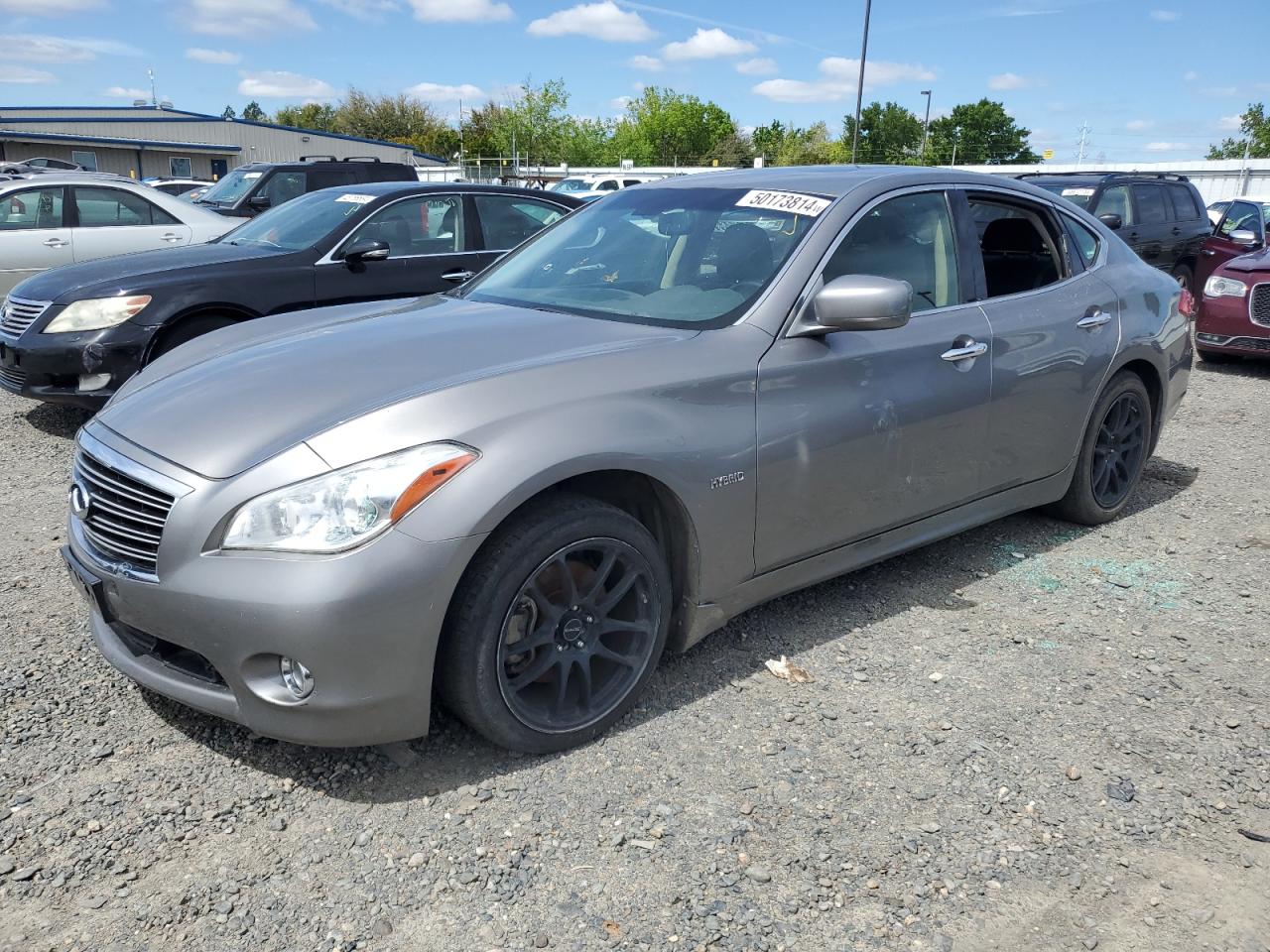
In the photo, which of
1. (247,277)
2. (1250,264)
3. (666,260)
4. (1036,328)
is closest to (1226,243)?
(1250,264)

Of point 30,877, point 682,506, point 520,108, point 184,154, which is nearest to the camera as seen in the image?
point 30,877

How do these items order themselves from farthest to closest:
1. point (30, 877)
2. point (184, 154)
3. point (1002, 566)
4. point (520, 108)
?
1. point (520, 108)
2. point (184, 154)
3. point (1002, 566)
4. point (30, 877)

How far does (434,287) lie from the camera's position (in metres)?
7.34

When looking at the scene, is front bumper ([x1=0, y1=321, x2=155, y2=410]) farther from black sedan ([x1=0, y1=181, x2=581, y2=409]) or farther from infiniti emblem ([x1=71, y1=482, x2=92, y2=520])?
infiniti emblem ([x1=71, y1=482, x2=92, y2=520])

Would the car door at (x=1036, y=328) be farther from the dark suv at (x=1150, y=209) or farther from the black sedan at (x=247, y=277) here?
the dark suv at (x=1150, y=209)

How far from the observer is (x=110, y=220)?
34.0ft

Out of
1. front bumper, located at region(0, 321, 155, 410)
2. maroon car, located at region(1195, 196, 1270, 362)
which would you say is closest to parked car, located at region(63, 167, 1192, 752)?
front bumper, located at region(0, 321, 155, 410)

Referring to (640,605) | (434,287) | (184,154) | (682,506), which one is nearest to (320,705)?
(640,605)

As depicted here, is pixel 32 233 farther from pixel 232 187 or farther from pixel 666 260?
pixel 666 260

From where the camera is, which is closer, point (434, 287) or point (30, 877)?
point (30, 877)

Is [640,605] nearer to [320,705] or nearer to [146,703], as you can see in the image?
[320,705]

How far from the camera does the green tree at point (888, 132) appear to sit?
106 meters

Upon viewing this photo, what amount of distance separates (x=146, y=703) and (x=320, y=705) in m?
1.02

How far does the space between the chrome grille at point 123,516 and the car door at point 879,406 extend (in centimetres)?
173
